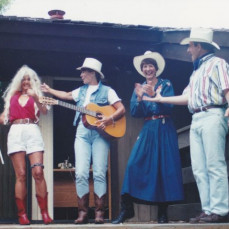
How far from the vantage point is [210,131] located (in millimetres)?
5836

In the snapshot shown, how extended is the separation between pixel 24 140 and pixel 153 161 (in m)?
1.46

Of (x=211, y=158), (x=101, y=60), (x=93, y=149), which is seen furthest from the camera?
(x=101, y=60)

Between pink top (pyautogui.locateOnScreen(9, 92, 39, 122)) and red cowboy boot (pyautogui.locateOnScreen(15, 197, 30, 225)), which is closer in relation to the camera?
red cowboy boot (pyautogui.locateOnScreen(15, 197, 30, 225))

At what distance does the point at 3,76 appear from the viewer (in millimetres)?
8570

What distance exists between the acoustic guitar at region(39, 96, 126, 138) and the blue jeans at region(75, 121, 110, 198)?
3.4 inches

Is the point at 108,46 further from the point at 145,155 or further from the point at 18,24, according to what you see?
the point at 145,155

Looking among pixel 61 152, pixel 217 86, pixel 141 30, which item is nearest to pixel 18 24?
pixel 141 30

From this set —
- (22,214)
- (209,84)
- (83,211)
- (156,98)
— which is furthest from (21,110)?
(209,84)

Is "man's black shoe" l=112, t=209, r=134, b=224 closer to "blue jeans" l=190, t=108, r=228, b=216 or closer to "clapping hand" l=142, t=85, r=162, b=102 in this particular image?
"blue jeans" l=190, t=108, r=228, b=216

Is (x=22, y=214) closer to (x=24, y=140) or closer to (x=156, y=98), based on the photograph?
(x=24, y=140)

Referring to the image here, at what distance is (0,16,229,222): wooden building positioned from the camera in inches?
299

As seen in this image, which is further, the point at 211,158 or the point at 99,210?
the point at 99,210

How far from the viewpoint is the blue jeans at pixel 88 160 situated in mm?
6309

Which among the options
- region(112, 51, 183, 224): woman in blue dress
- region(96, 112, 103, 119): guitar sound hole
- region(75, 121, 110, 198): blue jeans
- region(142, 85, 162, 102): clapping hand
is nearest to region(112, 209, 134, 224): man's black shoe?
region(112, 51, 183, 224): woman in blue dress
